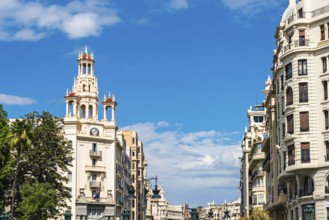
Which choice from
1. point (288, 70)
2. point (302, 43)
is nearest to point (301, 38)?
point (302, 43)

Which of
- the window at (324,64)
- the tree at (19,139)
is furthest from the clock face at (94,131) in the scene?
the window at (324,64)

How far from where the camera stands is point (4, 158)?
74.5 m

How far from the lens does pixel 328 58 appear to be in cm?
6638

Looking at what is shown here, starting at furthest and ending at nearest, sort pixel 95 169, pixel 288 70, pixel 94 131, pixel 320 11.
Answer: pixel 94 131
pixel 95 169
pixel 288 70
pixel 320 11

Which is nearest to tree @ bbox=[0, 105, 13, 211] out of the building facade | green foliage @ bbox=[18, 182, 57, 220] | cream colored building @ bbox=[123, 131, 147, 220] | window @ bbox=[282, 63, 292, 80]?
green foliage @ bbox=[18, 182, 57, 220]

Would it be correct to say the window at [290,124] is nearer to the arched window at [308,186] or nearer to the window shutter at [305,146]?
the window shutter at [305,146]

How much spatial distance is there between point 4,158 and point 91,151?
140 ft

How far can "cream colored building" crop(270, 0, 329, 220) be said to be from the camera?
6531cm

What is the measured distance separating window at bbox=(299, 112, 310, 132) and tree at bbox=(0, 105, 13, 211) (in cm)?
3139

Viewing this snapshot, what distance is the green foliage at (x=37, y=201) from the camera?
7462cm

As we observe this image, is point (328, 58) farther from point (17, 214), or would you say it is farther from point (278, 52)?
point (17, 214)

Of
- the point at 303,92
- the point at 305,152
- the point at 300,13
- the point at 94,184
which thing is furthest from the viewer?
the point at 94,184

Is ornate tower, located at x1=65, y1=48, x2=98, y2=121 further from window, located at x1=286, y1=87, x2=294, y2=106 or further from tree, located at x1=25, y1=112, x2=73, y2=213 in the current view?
window, located at x1=286, y1=87, x2=294, y2=106

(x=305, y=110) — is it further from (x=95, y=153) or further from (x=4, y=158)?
(x=95, y=153)
